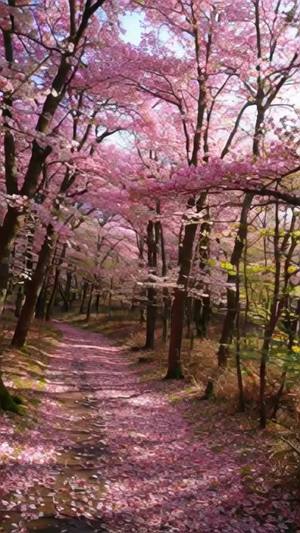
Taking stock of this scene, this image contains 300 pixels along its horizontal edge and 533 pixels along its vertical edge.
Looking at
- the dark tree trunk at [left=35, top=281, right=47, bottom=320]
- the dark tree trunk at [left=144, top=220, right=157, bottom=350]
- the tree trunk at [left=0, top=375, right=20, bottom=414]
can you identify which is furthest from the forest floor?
the dark tree trunk at [left=35, top=281, right=47, bottom=320]

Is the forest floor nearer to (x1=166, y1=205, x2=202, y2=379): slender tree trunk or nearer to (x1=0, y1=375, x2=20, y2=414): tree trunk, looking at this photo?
(x1=0, y1=375, x2=20, y2=414): tree trunk

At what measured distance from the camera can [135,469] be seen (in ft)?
23.9

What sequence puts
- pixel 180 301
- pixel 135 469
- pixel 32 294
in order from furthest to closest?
1. pixel 32 294
2. pixel 180 301
3. pixel 135 469

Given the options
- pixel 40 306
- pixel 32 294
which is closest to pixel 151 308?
pixel 32 294

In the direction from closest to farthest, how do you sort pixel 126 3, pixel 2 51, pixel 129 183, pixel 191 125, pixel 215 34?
1. pixel 129 183
2. pixel 2 51
3. pixel 126 3
4. pixel 215 34
5. pixel 191 125

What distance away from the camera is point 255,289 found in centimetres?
1060

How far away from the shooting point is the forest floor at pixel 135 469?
5.50m

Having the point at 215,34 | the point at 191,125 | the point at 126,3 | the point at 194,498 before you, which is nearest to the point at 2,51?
the point at 126,3

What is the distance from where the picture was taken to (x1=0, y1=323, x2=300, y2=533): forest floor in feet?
18.1

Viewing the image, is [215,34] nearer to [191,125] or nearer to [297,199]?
[191,125]

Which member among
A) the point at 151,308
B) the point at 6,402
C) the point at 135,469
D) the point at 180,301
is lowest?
the point at 135,469

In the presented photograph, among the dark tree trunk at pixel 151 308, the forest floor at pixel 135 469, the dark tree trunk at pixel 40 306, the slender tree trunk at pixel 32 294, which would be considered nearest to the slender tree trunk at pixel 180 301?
the forest floor at pixel 135 469

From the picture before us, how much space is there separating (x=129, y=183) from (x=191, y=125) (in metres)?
7.09

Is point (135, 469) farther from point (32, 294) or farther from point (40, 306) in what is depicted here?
point (40, 306)
